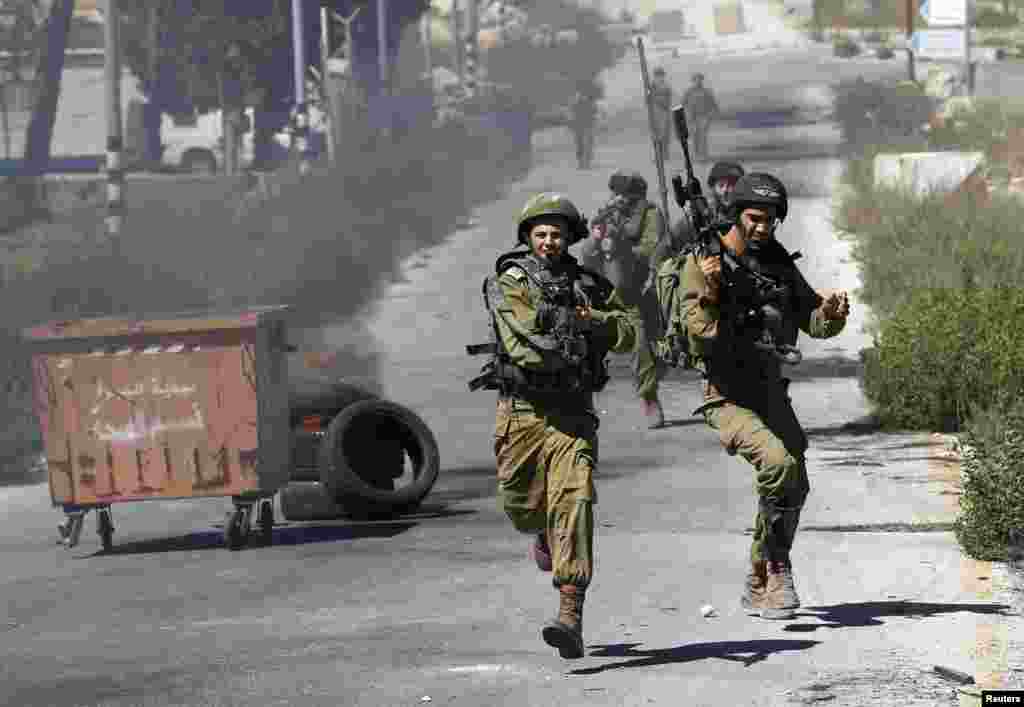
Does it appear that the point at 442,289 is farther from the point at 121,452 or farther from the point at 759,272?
the point at 759,272

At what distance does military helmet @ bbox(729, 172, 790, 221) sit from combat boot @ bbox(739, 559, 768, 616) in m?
1.44

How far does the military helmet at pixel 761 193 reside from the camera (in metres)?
9.30

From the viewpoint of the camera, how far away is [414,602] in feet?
34.4

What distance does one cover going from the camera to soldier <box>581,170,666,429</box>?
1700 centimetres

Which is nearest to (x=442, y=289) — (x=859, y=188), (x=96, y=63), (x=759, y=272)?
(x=859, y=188)

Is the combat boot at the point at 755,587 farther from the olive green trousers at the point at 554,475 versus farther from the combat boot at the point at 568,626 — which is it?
the combat boot at the point at 568,626

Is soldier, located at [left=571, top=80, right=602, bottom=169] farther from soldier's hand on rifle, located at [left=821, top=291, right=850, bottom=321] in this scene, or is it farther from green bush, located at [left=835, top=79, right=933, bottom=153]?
soldier's hand on rifle, located at [left=821, top=291, right=850, bottom=321]

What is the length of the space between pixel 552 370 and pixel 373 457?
505 centimetres

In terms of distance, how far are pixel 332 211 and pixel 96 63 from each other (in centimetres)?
3880

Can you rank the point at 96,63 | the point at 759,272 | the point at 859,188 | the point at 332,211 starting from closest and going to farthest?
the point at 759,272, the point at 332,211, the point at 859,188, the point at 96,63

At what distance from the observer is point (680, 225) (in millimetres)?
16703

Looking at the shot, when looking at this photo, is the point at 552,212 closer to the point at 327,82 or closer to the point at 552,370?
the point at 552,370

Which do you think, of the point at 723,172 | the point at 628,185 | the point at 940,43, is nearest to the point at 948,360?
the point at 723,172

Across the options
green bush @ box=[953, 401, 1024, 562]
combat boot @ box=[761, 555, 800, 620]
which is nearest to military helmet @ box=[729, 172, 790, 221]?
combat boot @ box=[761, 555, 800, 620]
